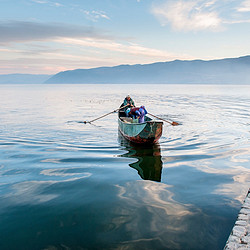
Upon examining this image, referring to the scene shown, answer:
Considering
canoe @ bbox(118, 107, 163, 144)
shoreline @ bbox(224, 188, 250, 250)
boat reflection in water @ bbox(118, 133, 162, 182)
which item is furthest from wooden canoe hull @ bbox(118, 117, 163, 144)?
shoreline @ bbox(224, 188, 250, 250)

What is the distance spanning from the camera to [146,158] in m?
14.1

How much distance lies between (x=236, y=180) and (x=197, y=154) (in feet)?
13.1

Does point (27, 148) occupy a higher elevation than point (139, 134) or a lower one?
lower

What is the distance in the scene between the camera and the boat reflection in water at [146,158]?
37.5ft

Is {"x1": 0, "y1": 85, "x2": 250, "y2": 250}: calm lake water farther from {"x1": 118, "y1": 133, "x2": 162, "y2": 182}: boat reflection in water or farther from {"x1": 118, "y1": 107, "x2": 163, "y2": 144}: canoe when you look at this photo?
{"x1": 118, "y1": 107, "x2": 163, "y2": 144}: canoe

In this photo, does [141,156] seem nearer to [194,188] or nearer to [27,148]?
[194,188]

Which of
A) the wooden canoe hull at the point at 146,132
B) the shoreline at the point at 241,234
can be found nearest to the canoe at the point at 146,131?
the wooden canoe hull at the point at 146,132

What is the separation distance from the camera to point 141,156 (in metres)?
14.4

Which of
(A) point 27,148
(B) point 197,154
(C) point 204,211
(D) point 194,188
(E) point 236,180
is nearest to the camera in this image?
(C) point 204,211

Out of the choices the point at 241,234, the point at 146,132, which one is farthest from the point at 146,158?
the point at 241,234

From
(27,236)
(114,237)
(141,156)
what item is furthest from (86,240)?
(141,156)

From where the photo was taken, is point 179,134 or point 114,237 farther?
point 179,134

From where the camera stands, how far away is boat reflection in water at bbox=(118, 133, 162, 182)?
1142cm

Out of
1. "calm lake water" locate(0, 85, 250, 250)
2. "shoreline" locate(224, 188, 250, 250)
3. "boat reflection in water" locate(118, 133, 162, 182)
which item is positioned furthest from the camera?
"boat reflection in water" locate(118, 133, 162, 182)
